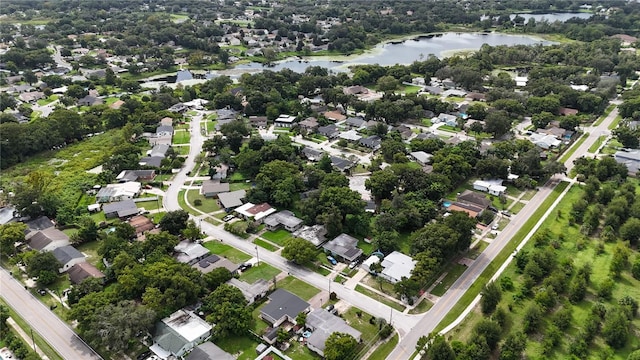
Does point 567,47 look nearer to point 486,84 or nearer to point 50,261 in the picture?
point 486,84

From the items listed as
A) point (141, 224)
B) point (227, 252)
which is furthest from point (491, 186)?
point (141, 224)

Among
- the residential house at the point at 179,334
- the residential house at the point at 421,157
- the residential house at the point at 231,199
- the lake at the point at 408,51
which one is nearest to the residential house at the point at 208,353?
the residential house at the point at 179,334

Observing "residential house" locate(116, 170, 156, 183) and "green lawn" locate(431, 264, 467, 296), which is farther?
"residential house" locate(116, 170, 156, 183)

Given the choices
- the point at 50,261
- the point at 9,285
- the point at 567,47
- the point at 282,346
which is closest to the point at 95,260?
the point at 50,261

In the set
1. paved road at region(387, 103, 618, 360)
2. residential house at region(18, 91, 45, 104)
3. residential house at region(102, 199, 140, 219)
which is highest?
residential house at region(18, 91, 45, 104)

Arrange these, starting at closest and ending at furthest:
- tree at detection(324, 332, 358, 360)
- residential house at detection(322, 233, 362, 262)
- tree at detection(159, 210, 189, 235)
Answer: tree at detection(324, 332, 358, 360) → residential house at detection(322, 233, 362, 262) → tree at detection(159, 210, 189, 235)

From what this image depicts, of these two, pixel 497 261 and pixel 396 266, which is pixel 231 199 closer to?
pixel 396 266

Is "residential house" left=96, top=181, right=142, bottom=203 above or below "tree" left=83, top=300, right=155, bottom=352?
below

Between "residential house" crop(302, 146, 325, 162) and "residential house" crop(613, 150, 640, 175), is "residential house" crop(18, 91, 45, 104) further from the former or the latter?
"residential house" crop(613, 150, 640, 175)

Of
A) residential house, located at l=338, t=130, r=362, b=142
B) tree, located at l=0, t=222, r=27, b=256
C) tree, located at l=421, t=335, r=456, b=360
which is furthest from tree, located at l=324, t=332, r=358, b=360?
residential house, located at l=338, t=130, r=362, b=142
